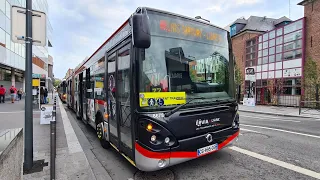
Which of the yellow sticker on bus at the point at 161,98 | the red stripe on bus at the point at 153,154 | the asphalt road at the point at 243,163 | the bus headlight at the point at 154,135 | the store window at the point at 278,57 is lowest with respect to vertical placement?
the asphalt road at the point at 243,163

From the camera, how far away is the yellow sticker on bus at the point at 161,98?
3.19m

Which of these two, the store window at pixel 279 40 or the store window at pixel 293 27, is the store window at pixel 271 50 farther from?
the store window at pixel 293 27

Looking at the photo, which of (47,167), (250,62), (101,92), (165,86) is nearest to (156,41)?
(165,86)

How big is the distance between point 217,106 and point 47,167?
3.67 metres

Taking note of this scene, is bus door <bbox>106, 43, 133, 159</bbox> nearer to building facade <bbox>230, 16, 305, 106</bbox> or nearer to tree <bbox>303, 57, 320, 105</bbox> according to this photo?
building facade <bbox>230, 16, 305, 106</bbox>

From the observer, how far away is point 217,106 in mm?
3910

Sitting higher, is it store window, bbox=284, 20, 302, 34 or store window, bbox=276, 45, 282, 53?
store window, bbox=284, 20, 302, 34

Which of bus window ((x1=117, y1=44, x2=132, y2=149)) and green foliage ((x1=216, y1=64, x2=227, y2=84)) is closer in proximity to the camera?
bus window ((x1=117, y1=44, x2=132, y2=149))

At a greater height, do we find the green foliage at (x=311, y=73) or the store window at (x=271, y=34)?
the store window at (x=271, y=34)

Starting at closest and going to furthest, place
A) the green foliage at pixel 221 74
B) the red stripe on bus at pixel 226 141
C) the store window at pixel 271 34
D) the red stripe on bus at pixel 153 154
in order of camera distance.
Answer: the red stripe on bus at pixel 153 154 → the red stripe on bus at pixel 226 141 → the green foliage at pixel 221 74 → the store window at pixel 271 34

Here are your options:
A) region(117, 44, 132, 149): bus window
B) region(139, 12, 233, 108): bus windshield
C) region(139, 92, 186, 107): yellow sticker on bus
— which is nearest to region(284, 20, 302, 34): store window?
region(139, 12, 233, 108): bus windshield

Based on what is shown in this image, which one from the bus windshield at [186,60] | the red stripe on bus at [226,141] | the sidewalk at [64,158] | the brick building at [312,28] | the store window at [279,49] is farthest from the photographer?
the store window at [279,49]

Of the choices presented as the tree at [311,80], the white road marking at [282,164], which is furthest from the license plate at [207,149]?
the tree at [311,80]

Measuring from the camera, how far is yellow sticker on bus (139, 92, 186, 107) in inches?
125
